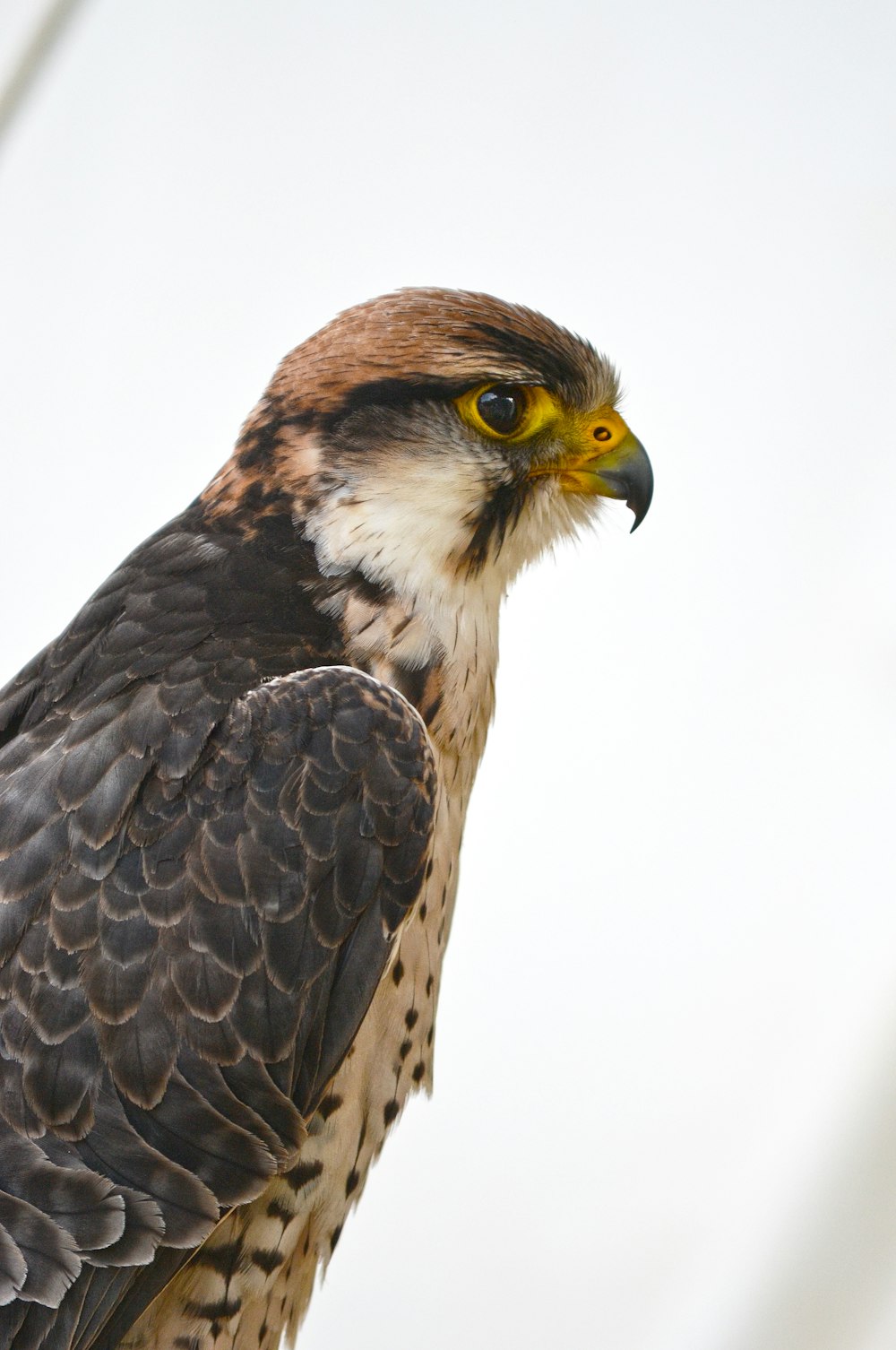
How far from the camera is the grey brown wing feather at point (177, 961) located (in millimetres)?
991

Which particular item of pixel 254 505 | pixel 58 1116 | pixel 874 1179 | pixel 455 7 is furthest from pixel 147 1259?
pixel 455 7

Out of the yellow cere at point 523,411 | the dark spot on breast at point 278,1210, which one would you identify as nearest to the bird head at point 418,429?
the yellow cere at point 523,411

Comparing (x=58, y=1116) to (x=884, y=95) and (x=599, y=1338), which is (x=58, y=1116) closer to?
(x=599, y=1338)

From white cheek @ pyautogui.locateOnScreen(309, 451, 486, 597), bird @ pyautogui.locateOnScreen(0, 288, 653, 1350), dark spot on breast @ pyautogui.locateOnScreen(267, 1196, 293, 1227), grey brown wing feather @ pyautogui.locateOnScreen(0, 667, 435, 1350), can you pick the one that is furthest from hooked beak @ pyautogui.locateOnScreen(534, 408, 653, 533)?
dark spot on breast @ pyautogui.locateOnScreen(267, 1196, 293, 1227)

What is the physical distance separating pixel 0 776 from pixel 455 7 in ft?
6.15

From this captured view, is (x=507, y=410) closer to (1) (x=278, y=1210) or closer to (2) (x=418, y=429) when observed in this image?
(2) (x=418, y=429)

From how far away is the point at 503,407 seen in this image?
4.22 feet

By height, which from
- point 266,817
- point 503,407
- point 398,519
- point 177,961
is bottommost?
point 177,961

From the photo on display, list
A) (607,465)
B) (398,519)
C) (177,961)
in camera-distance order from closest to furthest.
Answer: (177,961) → (398,519) → (607,465)

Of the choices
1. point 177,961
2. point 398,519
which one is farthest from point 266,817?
point 398,519

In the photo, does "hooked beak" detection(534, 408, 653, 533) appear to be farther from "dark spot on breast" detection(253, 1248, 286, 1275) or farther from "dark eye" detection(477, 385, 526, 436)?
"dark spot on breast" detection(253, 1248, 286, 1275)

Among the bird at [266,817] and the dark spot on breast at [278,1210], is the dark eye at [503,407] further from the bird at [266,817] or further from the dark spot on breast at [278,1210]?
the dark spot on breast at [278,1210]

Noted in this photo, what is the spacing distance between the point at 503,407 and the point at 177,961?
26.6 inches

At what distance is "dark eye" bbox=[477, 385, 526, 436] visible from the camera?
1273 millimetres
